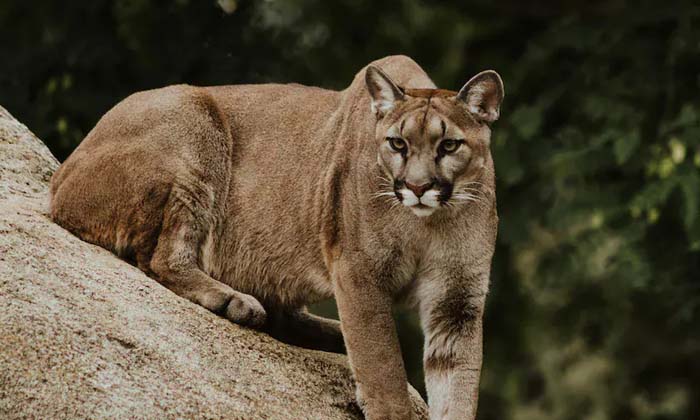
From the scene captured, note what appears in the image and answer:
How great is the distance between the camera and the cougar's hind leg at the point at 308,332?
8578mm

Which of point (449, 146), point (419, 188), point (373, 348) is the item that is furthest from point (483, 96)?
point (373, 348)

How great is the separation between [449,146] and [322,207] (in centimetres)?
113

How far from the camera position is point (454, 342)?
7.61 meters

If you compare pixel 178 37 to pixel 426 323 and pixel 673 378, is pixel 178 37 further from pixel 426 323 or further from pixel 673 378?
pixel 673 378

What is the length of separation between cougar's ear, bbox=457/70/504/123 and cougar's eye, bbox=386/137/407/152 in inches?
17.8

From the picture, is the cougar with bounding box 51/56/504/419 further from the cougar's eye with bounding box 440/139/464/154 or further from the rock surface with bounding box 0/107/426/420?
the rock surface with bounding box 0/107/426/420

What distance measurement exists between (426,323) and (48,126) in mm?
4639

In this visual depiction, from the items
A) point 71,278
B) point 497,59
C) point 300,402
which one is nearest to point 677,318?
point 497,59

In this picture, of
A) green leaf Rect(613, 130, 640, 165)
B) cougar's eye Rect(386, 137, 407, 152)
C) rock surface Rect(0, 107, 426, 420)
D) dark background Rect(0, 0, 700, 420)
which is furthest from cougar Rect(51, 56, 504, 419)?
green leaf Rect(613, 130, 640, 165)

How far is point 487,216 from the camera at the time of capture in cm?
767

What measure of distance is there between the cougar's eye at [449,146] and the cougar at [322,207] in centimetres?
2

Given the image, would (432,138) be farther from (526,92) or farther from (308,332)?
(526,92)

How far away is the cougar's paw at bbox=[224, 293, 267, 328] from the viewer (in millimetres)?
7801

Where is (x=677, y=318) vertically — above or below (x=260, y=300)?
below
